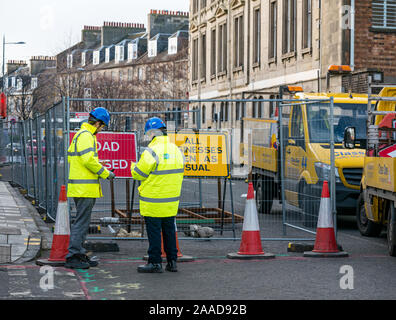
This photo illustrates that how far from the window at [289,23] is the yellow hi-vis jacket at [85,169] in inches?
1062

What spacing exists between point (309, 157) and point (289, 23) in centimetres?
→ 2408

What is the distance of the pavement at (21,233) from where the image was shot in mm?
10375

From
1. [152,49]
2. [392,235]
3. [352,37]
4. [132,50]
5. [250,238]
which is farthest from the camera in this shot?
[132,50]

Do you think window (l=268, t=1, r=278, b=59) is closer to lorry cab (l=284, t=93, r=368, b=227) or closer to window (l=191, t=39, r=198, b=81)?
window (l=191, t=39, r=198, b=81)

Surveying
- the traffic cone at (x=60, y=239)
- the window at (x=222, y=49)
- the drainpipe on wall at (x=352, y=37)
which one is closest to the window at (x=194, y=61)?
the window at (x=222, y=49)

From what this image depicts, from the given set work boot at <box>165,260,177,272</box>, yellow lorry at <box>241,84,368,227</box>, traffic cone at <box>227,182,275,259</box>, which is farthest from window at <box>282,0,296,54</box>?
work boot at <box>165,260,177,272</box>

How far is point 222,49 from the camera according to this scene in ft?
158

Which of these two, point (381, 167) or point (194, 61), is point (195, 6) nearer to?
point (194, 61)

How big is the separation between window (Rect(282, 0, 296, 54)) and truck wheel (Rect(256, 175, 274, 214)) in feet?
63.7

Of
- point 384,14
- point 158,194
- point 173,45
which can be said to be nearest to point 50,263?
point 158,194

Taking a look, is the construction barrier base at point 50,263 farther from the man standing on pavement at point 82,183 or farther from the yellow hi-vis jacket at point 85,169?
the yellow hi-vis jacket at point 85,169

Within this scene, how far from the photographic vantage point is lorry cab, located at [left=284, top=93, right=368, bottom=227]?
12328 mm
